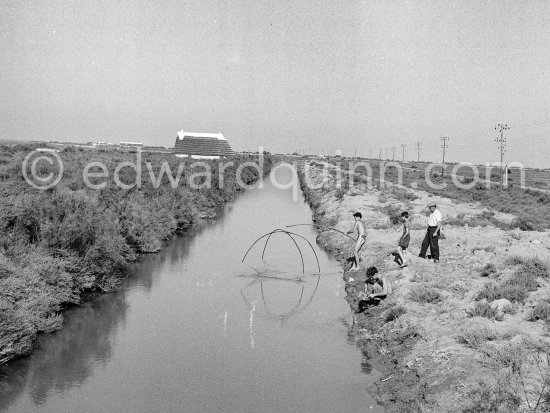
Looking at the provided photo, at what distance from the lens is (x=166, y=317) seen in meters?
13.1

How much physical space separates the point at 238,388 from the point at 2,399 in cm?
426

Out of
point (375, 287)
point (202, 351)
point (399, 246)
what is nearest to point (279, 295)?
point (375, 287)

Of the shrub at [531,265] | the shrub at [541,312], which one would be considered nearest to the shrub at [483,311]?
the shrub at [541,312]

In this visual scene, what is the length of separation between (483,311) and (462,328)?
900 mm

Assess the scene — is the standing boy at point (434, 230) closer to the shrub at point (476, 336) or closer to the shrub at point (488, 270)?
the shrub at point (488, 270)

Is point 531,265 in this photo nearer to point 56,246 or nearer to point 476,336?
point 476,336

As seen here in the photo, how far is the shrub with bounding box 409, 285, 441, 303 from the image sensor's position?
11873 millimetres

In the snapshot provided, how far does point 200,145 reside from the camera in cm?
12888

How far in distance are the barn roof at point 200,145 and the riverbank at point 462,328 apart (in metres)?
111

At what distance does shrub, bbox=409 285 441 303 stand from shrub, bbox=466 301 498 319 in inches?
55.7

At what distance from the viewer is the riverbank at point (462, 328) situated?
7.22 meters

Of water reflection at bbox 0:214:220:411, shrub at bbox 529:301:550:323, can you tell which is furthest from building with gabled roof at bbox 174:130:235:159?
shrub at bbox 529:301:550:323

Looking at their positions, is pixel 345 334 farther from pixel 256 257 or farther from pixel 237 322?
pixel 256 257

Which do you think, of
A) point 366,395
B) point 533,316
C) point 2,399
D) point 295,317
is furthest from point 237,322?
point 533,316
